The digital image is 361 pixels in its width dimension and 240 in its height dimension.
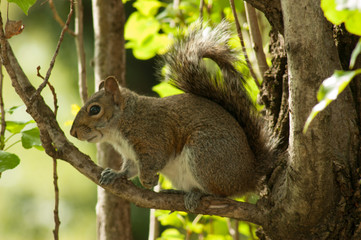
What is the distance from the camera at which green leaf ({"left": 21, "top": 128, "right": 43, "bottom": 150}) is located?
4.97 ft

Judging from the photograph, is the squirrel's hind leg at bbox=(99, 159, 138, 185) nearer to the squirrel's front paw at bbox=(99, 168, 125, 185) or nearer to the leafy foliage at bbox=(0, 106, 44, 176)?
the squirrel's front paw at bbox=(99, 168, 125, 185)

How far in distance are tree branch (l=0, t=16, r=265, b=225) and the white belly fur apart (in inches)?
7.0

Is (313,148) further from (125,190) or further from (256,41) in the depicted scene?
(256,41)

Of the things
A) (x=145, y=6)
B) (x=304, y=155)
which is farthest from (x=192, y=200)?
(x=145, y=6)

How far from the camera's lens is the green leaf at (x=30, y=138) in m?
1.51

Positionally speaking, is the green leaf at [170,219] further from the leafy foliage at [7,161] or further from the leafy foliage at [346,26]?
the leafy foliage at [346,26]

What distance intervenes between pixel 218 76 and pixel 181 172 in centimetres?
43

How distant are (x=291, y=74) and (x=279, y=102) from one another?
0.48m

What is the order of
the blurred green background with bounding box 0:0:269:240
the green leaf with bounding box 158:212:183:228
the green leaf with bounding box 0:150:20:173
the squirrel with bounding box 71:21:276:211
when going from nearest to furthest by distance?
the green leaf with bounding box 0:150:20:173 < the squirrel with bounding box 71:21:276:211 < the green leaf with bounding box 158:212:183:228 < the blurred green background with bounding box 0:0:269:240

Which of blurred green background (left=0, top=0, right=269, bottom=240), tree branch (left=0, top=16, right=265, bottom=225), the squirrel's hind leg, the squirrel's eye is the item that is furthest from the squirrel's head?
blurred green background (left=0, top=0, right=269, bottom=240)

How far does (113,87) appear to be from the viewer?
1944 millimetres

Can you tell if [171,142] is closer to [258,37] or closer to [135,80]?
[258,37]

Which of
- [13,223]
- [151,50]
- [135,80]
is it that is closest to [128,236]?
[151,50]

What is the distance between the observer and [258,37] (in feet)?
6.31
